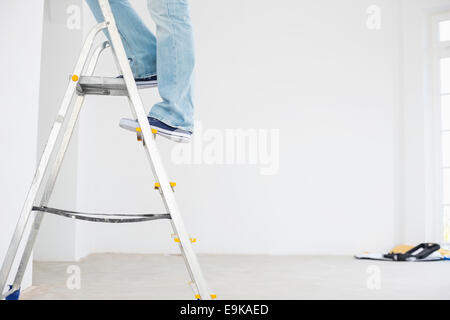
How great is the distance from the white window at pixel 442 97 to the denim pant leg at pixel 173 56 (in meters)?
3.36

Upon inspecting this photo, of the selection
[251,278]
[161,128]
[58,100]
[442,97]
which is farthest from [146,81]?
Answer: [442,97]

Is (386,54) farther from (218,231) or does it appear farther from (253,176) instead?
(218,231)

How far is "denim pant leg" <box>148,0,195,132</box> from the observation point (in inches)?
48.8

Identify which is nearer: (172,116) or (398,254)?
(172,116)

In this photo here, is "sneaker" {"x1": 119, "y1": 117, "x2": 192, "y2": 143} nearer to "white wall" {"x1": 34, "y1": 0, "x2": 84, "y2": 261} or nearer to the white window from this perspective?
"white wall" {"x1": 34, "y1": 0, "x2": 84, "y2": 261}

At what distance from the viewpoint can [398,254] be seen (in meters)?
3.44

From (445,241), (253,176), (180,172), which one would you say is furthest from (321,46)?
(445,241)

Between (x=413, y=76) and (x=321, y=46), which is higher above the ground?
(x=321, y=46)

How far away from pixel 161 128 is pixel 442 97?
352 centimetres

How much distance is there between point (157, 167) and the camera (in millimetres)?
1157

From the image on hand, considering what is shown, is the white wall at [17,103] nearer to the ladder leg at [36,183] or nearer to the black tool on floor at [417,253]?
the ladder leg at [36,183]

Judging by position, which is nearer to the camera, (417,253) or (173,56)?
(173,56)

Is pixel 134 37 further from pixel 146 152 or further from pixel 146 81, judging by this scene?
pixel 146 152

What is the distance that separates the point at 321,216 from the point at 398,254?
0.69 metres
